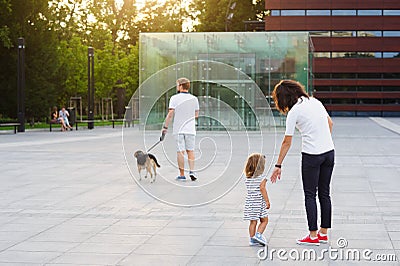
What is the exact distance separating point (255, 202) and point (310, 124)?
1.00m

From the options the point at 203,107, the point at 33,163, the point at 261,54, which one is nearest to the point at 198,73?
the point at 261,54

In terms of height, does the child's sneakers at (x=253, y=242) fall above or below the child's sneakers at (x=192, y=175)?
below

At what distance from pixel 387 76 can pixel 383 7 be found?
262 inches

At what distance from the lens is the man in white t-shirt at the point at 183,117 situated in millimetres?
12852

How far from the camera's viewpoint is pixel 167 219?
9.28 metres

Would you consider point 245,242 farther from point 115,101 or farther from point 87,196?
point 115,101

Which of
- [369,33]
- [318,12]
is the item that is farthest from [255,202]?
[369,33]

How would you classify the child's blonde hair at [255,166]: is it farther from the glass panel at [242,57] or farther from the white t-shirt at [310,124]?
the glass panel at [242,57]

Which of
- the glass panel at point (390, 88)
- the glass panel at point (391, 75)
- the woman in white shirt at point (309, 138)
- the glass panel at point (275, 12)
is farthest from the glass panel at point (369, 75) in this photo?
the woman in white shirt at point (309, 138)

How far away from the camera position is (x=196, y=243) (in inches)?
303

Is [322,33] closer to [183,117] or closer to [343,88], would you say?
[343,88]

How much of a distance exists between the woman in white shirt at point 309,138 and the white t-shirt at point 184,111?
17.2 feet

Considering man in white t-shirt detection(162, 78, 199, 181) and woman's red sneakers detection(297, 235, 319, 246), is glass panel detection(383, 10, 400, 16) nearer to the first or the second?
man in white t-shirt detection(162, 78, 199, 181)

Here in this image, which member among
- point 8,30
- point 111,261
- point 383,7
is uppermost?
point 383,7
